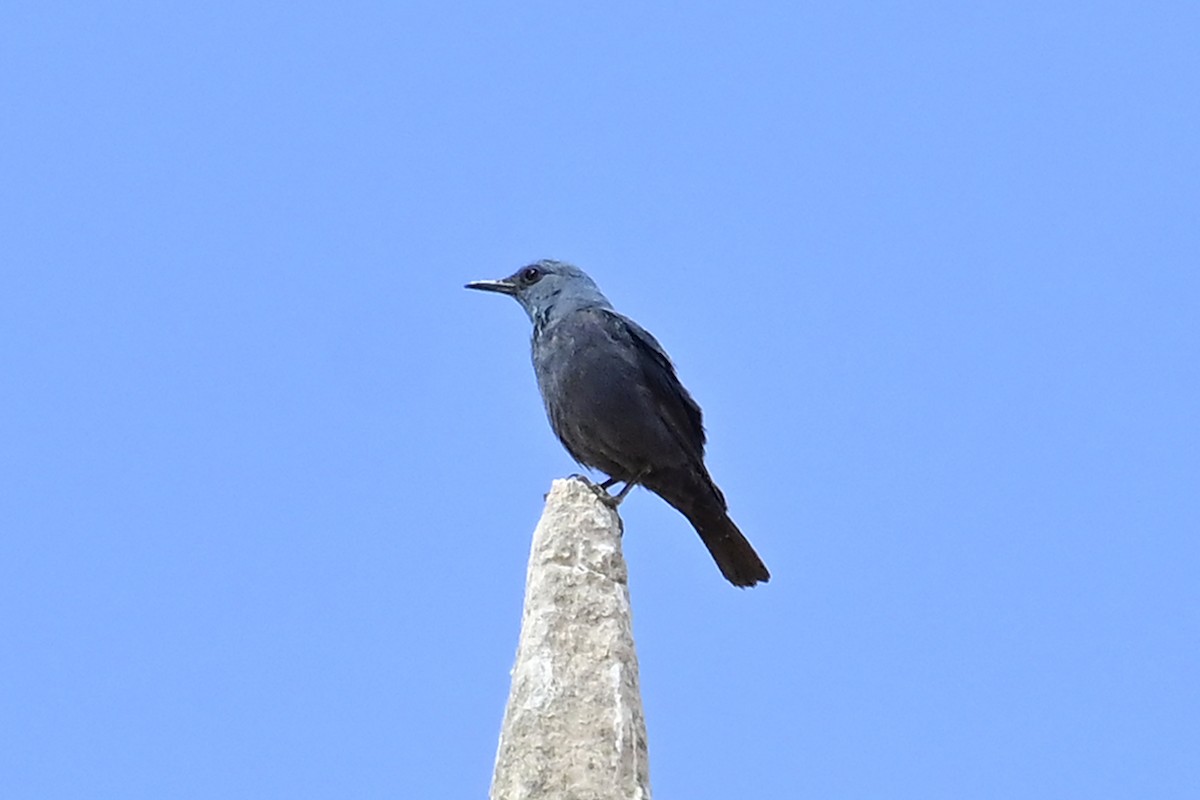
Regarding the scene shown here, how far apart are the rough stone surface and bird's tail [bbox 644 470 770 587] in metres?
2.58

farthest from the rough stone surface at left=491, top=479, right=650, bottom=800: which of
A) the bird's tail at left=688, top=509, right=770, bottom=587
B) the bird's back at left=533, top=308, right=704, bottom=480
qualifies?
the bird's tail at left=688, top=509, right=770, bottom=587

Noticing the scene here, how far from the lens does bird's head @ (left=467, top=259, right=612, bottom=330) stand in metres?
11.5

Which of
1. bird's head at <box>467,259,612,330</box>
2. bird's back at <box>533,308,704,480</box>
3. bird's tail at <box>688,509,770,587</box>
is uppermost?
bird's head at <box>467,259,612,330</box>

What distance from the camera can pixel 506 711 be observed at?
26.2 ft

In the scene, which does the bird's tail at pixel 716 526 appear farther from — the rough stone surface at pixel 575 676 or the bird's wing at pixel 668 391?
the rough stone surface at pixel 575 676

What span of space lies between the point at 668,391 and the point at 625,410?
441 millimetres

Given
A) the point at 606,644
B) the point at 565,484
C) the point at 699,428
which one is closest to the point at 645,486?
the point at 699,428

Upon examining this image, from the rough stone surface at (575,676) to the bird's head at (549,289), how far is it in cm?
289

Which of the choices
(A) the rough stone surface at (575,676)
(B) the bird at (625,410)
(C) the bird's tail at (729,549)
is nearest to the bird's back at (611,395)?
(B) the bird at (625,410)

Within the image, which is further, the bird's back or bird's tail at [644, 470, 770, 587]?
bird's tail at [644, 470, 770, 587]

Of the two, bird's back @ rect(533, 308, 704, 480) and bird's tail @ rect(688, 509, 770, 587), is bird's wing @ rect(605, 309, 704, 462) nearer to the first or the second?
bird's back @ rect(533, 308, 704, 480)

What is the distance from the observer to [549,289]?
1184 cm

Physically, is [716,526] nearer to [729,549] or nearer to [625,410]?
[729,549]

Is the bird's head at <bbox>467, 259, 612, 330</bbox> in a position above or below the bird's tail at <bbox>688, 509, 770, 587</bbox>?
above
